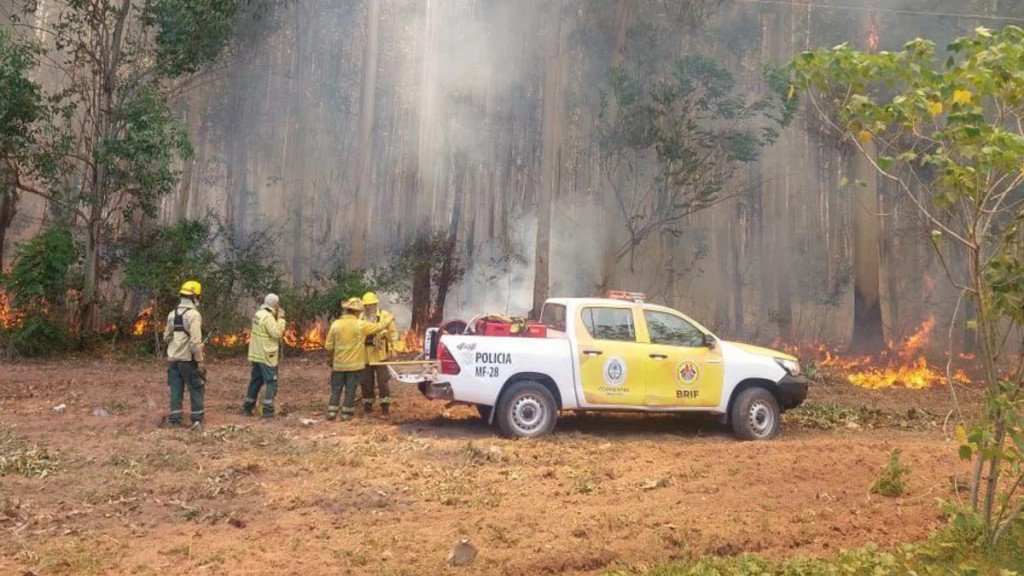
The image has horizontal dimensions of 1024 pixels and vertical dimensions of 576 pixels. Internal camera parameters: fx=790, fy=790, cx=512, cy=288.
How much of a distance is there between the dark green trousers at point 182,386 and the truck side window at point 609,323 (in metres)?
4.77

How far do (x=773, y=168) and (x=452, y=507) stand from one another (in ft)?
68.2

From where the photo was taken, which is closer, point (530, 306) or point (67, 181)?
point (67, 181)

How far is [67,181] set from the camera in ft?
55.5

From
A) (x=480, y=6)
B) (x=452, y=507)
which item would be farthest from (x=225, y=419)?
A: (x=480, y=6)

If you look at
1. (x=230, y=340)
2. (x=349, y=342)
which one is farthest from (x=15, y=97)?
(x=349, y=342)

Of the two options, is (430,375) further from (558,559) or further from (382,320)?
(558,559)

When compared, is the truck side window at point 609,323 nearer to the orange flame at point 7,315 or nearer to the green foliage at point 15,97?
the green foliage at point 15,97

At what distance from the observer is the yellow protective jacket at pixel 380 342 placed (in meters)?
10.5

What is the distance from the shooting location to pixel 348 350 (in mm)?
10328

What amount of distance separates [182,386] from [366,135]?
13626 millimetres

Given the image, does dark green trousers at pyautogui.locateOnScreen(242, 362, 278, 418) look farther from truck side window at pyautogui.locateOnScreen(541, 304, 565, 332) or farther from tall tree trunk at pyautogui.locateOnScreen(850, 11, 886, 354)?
tall tree trunk at pyautogui.locateOnScreen(850, 11, 886, 354)

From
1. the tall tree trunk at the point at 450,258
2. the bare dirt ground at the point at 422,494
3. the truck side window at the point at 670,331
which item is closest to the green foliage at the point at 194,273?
the tall tree trunk at the point at 450,258

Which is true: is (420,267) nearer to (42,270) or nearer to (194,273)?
(194,273)

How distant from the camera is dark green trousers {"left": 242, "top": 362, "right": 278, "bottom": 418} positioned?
10258 mm
